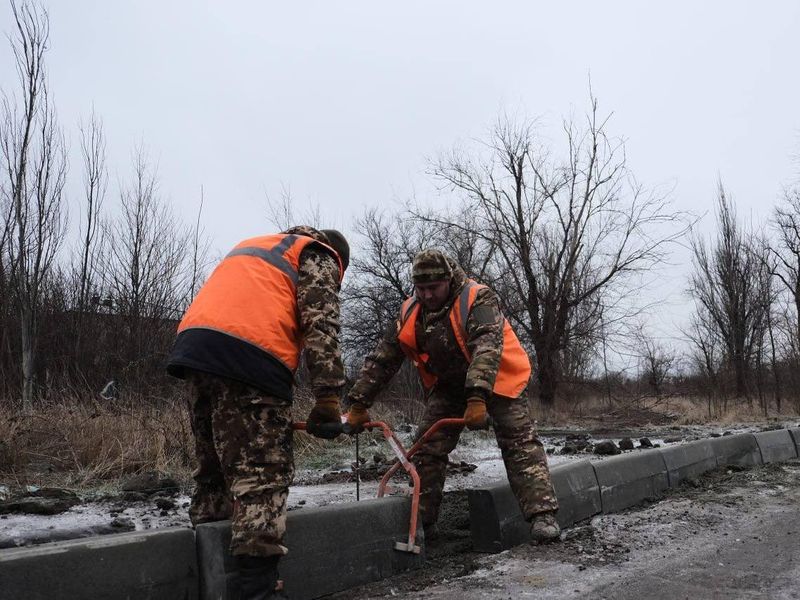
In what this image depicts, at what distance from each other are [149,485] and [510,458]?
107 inches

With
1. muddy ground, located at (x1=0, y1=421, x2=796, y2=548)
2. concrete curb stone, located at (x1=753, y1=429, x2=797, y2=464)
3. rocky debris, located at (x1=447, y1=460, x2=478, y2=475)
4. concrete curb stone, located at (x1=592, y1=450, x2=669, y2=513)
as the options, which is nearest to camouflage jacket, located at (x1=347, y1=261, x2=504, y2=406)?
muddy ground, located at (x1=0, y1=421, x2=796, y2=548)

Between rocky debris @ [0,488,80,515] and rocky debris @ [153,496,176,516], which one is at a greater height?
rocky debris @ [0,488,80,515]

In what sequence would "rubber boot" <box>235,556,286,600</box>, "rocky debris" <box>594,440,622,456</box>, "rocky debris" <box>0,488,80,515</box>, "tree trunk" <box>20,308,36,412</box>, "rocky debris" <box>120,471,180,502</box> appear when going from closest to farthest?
1. "rubber boot" <box>235,556,286,600</box>
2. "rocky debris" <box>0,488,80,515</box>
3. "rocky debris" <box>120,471,180,502</box>
4. "rocky debris" <box>594,440,622,456</box>
5. "tree trunk" <box>20,308,36,412</box>

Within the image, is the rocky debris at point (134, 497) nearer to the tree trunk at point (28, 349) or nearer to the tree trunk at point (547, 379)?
the tree trunk at point (28, 349)

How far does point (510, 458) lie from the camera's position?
421 cm

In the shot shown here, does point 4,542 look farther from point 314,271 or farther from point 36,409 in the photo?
point 36,409

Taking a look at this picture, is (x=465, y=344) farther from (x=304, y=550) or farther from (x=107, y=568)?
(x=107, y=568)

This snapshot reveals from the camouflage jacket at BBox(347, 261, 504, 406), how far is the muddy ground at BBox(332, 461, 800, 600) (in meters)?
0.97

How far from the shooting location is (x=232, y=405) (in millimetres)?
3014

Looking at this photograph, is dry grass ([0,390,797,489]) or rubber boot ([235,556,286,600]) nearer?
rubber boot ([235,556,286,600])

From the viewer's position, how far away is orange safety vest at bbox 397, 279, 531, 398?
4273mm

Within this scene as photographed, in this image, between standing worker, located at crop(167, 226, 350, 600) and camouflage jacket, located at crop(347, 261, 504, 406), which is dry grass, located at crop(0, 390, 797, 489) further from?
standing worker, located at crop(167, 226, 350, 600)

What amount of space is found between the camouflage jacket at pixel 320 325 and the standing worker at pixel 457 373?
0.91 m

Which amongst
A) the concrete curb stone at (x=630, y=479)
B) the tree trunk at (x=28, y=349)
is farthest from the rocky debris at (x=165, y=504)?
the tree trunk at (x=28, y=349)
